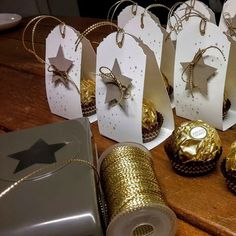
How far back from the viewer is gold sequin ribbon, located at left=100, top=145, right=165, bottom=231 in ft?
1.43

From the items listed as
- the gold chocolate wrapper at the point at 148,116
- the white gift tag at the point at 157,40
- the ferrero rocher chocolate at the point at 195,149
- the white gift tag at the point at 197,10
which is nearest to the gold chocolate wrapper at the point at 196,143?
the ferrero rocher chocolate at the point at 195,149

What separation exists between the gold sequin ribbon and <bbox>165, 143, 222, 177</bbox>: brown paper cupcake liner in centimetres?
5

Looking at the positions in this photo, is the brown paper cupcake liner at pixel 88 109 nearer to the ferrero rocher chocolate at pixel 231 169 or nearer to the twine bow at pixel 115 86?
the twine bow at pixel 115 86

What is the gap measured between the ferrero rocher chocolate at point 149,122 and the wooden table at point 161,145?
26mm

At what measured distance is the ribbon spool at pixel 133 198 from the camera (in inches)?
17.1

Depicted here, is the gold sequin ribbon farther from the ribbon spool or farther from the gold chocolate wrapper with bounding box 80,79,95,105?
the gold chocolate wrapper with bounding box 80,79,95,105

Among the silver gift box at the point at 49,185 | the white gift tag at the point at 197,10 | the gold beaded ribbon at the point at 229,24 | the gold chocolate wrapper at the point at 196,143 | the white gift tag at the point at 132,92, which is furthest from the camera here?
the white gift tag at the point at 197,10

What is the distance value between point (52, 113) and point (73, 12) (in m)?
2.38

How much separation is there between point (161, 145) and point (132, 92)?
107mm

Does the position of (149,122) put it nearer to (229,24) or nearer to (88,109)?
(88,109)

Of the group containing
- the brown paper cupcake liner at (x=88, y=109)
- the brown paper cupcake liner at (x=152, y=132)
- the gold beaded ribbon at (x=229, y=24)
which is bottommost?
the brown paper cupcake liner at (x=88, y=109)

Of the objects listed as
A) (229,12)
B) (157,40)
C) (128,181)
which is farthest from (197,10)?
(128,181)

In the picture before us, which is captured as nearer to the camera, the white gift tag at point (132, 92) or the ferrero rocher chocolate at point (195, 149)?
the ferrero rocher chocolate at point (195, 149)

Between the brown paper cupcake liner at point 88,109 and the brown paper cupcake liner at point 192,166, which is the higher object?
the brown paper cupcake liner at point 192,166
